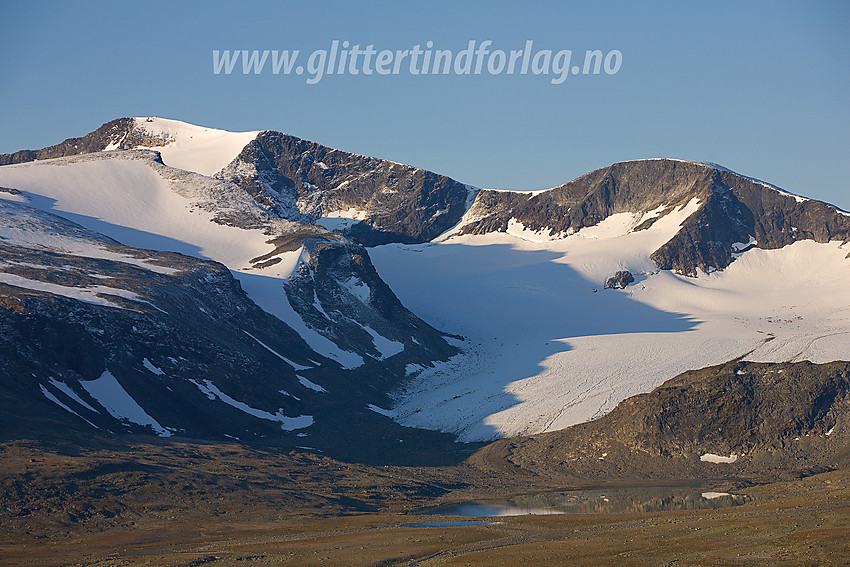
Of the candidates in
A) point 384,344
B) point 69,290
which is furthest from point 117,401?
point 384,344

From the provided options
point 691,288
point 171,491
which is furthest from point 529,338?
point 171,491

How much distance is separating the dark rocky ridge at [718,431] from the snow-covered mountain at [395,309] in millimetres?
7636

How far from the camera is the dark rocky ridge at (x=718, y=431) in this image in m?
80.4

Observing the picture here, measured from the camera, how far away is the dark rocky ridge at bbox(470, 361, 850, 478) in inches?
3164

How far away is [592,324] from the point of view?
511ft

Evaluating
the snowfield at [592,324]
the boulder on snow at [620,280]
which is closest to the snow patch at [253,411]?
the snowfield at [592,324]

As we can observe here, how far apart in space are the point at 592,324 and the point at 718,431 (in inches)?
2832

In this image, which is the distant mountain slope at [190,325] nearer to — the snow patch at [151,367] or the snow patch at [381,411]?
the snow patch at [151,367]

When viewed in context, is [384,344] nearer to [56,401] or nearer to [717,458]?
[717,458]

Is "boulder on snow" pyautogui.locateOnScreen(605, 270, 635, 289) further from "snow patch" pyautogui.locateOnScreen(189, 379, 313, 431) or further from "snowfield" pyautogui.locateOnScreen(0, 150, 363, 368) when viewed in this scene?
"snow patch" pyautogui.locateOnScreen(189, 379, 313, 431)

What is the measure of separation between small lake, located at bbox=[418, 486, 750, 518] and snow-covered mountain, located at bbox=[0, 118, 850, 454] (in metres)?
20.5

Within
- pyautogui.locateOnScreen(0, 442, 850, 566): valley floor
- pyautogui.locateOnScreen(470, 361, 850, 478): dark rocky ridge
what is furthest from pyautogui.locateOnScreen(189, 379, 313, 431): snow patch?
pyautogui.locateOnScreen(470, 361, 850, 478): dark rocky ridge

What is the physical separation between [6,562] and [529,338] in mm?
105830

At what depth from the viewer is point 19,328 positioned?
83.4 meters
